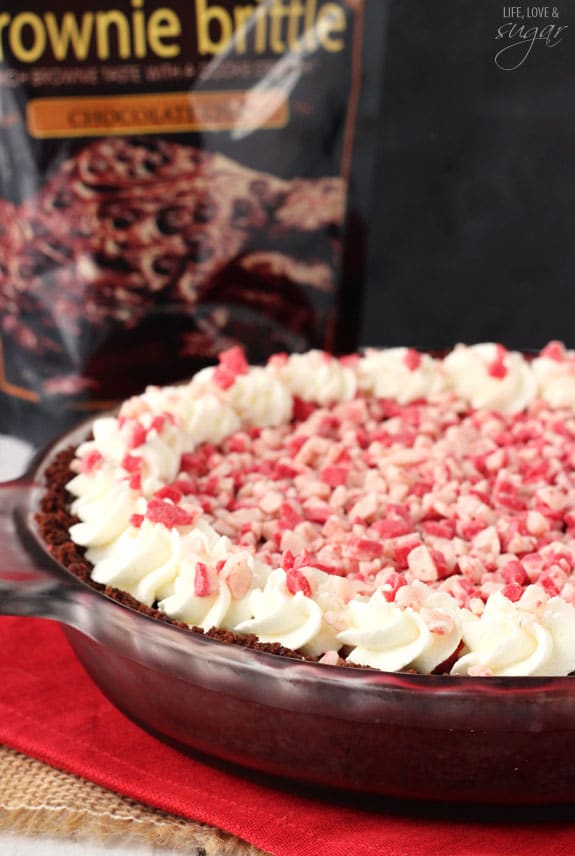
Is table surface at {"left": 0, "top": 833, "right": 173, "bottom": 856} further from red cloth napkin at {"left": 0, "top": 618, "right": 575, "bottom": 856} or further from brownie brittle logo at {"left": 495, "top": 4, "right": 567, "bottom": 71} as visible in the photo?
brownie brittle logo at {"left": 495, "top": 4, "right": 567, "bottom": 71}

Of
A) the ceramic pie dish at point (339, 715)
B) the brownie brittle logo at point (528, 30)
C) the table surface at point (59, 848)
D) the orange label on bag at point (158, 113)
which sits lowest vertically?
the table surface at point (59, 848)

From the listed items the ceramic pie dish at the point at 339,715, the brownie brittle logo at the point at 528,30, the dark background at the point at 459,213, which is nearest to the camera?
the ceramic pie dish at the point at 339,715

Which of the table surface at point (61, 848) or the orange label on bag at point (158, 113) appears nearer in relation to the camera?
the table surface at point (61, 848)

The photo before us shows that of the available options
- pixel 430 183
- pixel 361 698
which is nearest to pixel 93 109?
pixel 430 183

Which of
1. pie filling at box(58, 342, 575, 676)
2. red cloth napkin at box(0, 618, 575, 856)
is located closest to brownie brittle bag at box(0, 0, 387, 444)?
pie filling at box(58, 342, 575, 676)

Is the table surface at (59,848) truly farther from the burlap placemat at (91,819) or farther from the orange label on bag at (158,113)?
the orange label on bag at (158,113)

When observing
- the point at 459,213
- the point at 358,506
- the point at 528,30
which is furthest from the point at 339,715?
the point at 459,213

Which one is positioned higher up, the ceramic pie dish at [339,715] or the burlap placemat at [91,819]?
the ceramic pie dish at [339,715]

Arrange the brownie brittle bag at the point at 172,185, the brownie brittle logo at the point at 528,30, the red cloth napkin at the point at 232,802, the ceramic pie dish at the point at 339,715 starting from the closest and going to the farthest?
the ceramic pie dish at the point at 339,715, the red cloth napkin at the point at 232,802, the brownie brittle logo at the point at 528,30, the brownie brittle bag at the point at 172,185

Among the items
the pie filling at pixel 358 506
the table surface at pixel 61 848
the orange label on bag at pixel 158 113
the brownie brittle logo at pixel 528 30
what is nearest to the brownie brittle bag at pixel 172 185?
the orange label on bag at pixel 158 113
